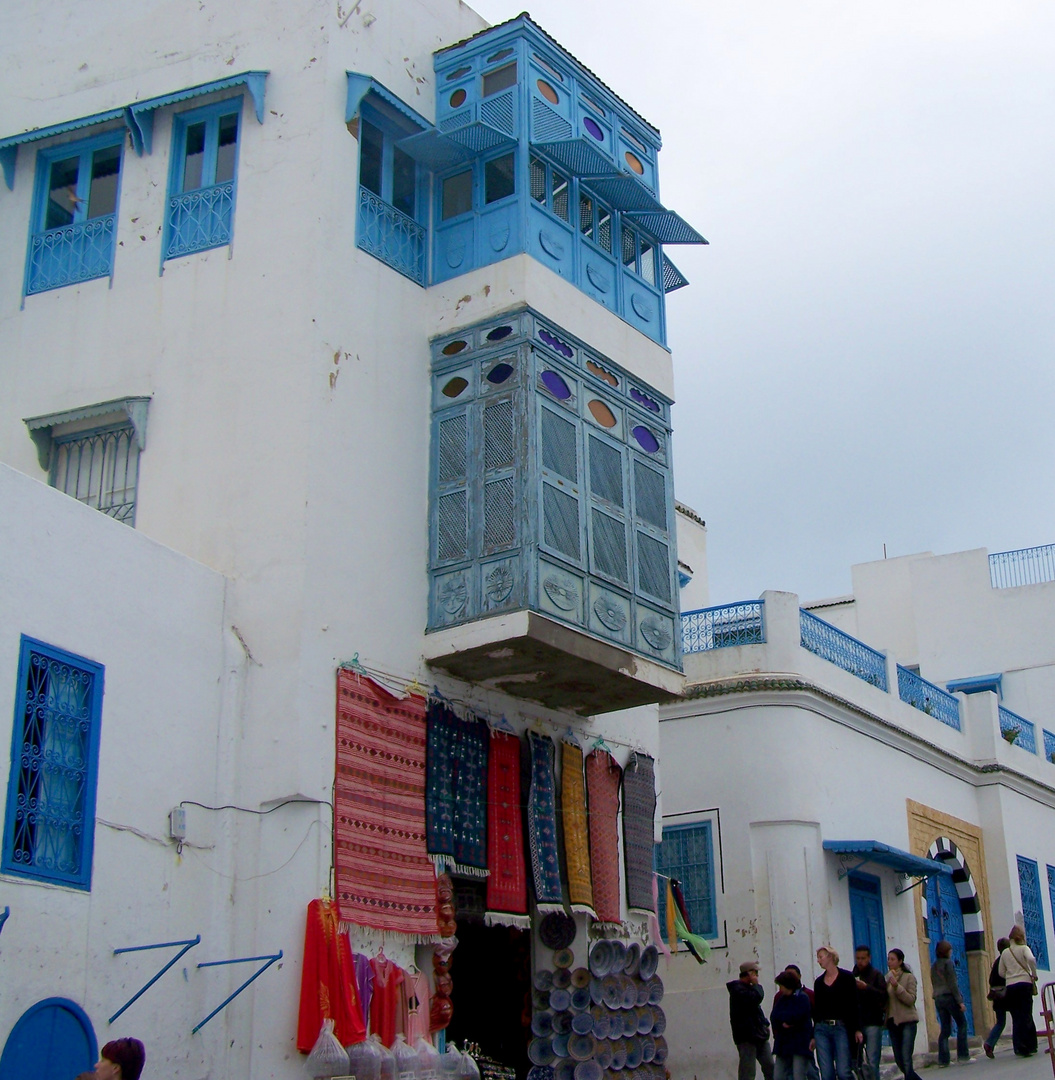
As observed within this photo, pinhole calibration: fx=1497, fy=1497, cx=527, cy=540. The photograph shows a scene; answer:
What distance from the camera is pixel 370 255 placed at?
42.0ft

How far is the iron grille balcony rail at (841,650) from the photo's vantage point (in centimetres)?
1767

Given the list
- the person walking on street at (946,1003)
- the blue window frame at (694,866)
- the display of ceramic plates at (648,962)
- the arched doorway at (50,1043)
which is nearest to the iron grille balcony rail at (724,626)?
the blue window frame at (694,866)

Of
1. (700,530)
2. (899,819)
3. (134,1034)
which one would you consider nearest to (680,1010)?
(899,819)

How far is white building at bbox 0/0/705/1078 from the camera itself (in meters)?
9.99

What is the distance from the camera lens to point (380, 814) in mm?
11219

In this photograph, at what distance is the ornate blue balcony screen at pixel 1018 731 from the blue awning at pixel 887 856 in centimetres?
433

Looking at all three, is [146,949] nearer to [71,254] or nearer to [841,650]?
[71,254]

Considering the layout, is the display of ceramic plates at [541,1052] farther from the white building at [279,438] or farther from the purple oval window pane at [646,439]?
the purple oval window pane at [646,439]

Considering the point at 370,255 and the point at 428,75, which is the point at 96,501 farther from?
the point at 428,75

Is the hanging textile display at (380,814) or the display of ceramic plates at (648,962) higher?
the hanging textile display at (380,814)

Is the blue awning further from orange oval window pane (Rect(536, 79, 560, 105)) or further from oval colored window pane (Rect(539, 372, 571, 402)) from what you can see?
orange oval window pane (Rect(536, 79, 560, 105))

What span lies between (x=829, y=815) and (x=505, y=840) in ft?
18.3

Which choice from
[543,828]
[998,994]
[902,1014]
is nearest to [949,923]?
[998,994]

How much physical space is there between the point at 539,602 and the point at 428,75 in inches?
209
